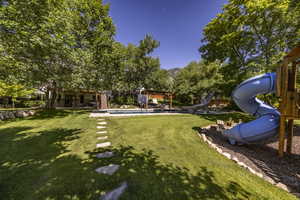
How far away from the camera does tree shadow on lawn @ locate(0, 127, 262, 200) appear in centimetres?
213

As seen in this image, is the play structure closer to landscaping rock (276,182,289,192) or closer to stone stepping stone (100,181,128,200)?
landscaping rock (276,182,289,192)

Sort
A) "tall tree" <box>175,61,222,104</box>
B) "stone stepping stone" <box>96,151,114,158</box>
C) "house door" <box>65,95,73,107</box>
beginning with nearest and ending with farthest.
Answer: "stone stepping stone" <box>96,151,114,158</box>, "house door" <box>65,95,73,107</box>, "tall tree" <box>175,61,222,104</box>

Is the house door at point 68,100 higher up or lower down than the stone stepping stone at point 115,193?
higher up

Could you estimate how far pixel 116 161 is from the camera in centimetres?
320

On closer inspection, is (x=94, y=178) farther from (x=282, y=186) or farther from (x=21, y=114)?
(x=21, y=114)

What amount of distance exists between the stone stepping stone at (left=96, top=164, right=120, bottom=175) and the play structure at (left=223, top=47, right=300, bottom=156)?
4.79 m

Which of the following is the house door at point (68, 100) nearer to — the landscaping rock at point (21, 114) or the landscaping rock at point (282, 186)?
the landscaping rock at point (21, 114)

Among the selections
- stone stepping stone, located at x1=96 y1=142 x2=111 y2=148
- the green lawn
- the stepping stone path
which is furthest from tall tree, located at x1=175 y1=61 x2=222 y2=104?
the stepping stone path

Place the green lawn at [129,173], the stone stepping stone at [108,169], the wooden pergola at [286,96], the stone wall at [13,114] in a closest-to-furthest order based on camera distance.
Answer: the green lawn at [129,173] < the stone stepping stone at [108,169] < the wooden pergola at [286,96] < the stone wall at [13,114]

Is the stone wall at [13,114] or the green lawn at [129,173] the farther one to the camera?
the stone wall at [13,114]

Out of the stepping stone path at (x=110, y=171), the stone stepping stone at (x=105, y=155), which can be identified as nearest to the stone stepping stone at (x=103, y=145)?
the stepping stone path at (x=110, y=171)

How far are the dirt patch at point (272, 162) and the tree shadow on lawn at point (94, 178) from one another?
54.8 inches

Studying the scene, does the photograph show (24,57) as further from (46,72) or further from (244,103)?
(244,103)

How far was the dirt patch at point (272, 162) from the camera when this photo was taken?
283cm
